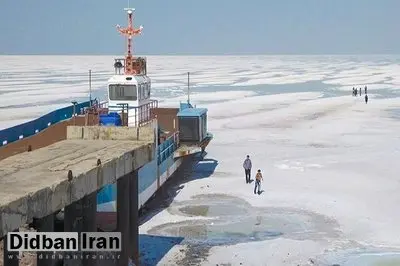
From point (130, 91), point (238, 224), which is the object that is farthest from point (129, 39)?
point (238, 224)

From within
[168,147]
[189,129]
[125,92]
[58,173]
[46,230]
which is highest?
[125,92]

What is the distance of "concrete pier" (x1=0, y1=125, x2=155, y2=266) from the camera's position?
6062 mm

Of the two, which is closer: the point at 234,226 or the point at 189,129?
the point at 234,226

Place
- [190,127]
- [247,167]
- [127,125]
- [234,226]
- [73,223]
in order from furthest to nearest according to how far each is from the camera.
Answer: [190,127] < [247,167] < [234,226] < [127,125] < [73,223]

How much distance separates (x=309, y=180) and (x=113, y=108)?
6.55 metres

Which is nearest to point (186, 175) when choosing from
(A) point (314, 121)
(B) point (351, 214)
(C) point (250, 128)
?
(B) point (351, 214)

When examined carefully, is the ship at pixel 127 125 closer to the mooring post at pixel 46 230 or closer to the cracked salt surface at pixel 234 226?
the cracked salt surface at pixel 234 226

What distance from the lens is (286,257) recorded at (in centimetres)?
1160

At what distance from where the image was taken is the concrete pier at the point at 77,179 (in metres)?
6.06

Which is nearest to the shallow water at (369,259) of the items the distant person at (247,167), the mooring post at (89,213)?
the mooring post at (89,213)

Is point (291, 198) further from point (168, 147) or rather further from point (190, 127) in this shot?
point (190, 127)

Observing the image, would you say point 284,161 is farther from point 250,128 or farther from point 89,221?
point 89,221

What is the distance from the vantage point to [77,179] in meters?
6.93

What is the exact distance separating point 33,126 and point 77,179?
8.54m
